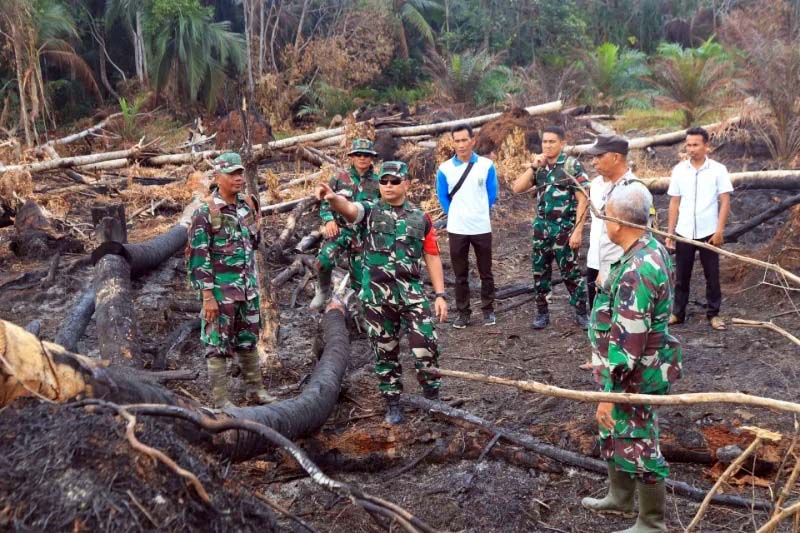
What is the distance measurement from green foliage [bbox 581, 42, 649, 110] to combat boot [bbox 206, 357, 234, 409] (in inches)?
670

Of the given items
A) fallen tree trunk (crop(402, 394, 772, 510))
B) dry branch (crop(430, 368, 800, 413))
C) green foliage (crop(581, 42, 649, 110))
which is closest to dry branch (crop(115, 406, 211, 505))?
dry branch (crop(430, 368, 800, 413))

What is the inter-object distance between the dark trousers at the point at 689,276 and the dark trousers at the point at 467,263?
1.82m

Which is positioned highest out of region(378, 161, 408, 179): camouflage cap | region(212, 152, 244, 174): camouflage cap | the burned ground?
region(212, 152, 244, 174): camouflage cap

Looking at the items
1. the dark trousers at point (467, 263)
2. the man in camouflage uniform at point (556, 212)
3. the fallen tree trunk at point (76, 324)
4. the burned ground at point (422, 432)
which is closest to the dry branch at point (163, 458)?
the burned ground at point (422, 432)

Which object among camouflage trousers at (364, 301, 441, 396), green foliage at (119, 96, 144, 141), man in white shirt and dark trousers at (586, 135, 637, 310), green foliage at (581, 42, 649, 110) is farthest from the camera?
green foliage at (581, 42, 649, 110)

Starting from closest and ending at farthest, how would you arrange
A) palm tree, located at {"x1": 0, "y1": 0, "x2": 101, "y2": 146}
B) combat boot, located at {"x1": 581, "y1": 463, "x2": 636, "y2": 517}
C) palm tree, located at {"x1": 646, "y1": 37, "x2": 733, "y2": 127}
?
combat boot, located at {"x1": 581, "y1": 463, "x2": 636, "y2": 517}
palm tree, located at {"x1": 646, "y1": 37, "x2": 733, "y2": 127}
palm tree, located at {"x1": 0, "y1": 0, "x2": 101, "y2": 146}

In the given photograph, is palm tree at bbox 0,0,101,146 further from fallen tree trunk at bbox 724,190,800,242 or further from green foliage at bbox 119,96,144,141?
fallen tree trunk at bbox 724,190,800,242

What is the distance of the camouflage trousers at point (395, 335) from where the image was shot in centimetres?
502

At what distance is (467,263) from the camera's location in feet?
24.1

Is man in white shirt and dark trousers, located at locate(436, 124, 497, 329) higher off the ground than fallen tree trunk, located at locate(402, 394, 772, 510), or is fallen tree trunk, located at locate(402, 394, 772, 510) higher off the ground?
man in white shirt and dark trousers, located at locate(436, 124, 497, 329)

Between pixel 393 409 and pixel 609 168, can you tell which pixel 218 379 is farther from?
pixel 609 168

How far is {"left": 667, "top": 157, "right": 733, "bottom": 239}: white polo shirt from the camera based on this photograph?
21.2 feet

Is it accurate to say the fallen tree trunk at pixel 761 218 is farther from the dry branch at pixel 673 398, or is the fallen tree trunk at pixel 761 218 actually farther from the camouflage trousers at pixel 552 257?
the dry branch at pixel 673 398

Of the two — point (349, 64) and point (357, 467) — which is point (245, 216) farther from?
point (349, 64)
